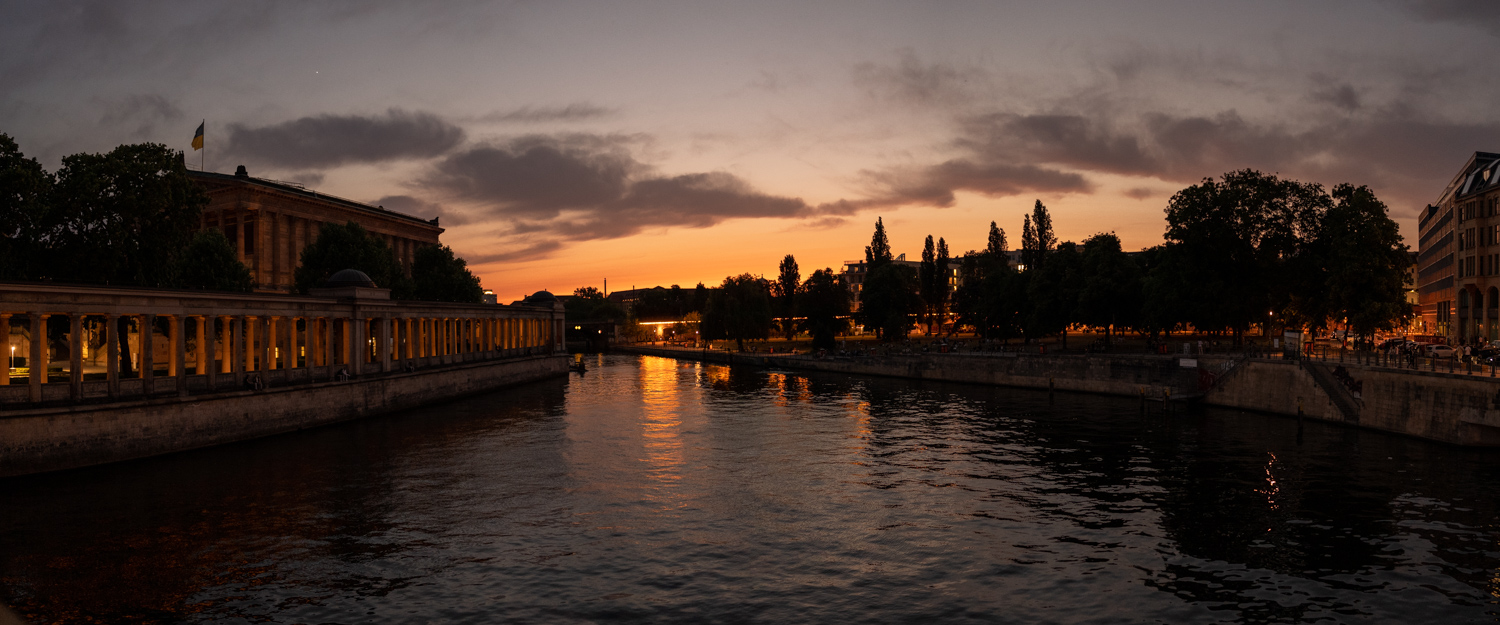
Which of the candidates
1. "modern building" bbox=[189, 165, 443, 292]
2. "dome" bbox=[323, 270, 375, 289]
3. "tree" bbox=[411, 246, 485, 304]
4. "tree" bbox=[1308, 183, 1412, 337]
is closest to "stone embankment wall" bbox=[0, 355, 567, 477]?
"dome" bbox=[323, 270, 375, 289]

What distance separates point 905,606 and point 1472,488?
28.1 m

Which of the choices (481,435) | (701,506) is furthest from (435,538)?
(481,435)

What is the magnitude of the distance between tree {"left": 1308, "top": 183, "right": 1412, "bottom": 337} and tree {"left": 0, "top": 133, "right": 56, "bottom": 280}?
290 ft

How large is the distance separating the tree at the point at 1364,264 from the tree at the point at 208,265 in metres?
85.9

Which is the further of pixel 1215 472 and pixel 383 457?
pixel 383 457

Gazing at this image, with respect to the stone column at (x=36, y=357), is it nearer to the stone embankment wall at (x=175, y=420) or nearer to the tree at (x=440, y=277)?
the stone embankment wall at (x=175, y=420)

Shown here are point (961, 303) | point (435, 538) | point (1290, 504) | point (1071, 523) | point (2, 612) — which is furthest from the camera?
Answer: point (961, 303)

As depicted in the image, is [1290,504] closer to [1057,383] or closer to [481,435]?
[481,435]

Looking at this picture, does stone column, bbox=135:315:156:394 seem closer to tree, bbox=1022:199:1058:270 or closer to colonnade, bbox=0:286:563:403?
colonnade, bbox=0:286:563:403

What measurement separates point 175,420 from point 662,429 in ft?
87.5

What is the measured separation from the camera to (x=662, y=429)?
57.7 m

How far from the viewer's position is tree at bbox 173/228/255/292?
6819cm

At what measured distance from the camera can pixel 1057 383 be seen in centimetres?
8219

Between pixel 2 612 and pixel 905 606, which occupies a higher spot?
pixel 2 612
